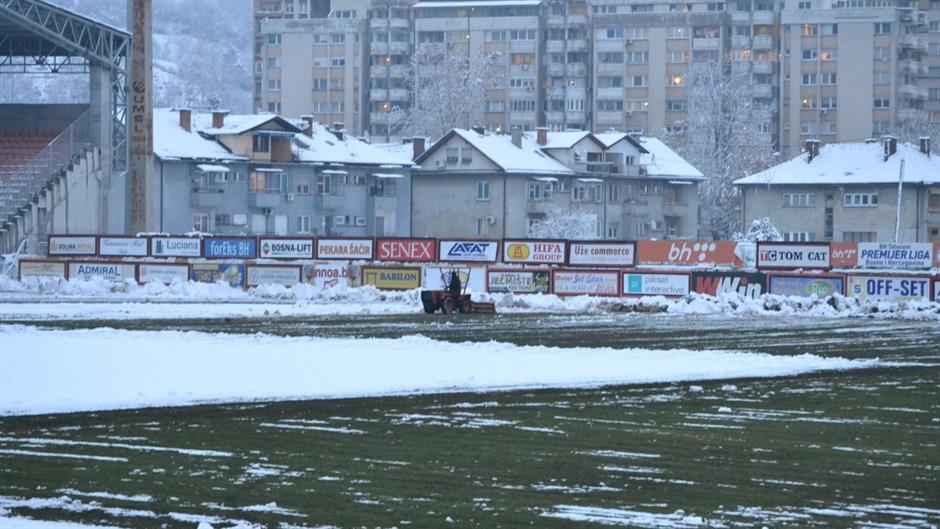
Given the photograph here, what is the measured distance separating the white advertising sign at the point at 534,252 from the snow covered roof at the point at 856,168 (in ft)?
187

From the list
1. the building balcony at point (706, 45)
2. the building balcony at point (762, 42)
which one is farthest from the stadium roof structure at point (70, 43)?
the building balcony at point (706, 45)

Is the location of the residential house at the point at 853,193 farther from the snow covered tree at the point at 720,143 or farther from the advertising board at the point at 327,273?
the advertising board at the point at 327,273

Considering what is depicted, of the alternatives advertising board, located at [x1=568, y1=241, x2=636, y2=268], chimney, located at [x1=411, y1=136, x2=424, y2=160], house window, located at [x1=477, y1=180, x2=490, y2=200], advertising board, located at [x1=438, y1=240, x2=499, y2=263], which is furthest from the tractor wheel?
chimney, located at [x1=411, y1=136, x2=424, y2=160]

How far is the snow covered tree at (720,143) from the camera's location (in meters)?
136

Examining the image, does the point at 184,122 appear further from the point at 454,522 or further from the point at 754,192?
the point at 454,522

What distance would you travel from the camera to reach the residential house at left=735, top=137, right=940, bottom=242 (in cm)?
10969

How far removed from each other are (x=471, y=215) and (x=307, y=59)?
77484mm

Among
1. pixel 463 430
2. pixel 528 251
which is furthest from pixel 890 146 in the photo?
pixel 463 430

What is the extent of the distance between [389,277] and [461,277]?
342cm

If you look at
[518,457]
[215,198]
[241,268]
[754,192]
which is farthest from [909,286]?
[754,192]

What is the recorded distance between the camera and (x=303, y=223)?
353ft

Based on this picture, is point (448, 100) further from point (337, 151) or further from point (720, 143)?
point (337, 151)

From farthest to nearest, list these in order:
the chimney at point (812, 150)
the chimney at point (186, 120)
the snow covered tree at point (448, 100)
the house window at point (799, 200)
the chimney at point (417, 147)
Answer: the snow covered tree at point (448, 100) < the chimney at point (417, 147) < the chimney at point (812, 150) < the house window at point (799, 200) < the chimney at point (186, 120)

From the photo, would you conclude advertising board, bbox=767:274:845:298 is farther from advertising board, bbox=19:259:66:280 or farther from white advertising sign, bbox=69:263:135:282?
advertising board, bbox=19:259:66:280
